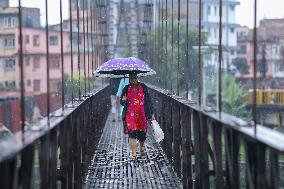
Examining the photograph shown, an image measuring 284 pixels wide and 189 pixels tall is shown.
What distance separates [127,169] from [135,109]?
0.80 m

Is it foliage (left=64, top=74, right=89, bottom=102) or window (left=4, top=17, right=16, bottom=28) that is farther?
window (left=4, top=17, right=16, bottom=28)

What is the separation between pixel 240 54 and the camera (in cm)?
4900

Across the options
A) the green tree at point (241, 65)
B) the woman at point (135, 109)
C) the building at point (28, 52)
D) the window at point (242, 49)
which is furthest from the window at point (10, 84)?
the woman at point (135, 109)

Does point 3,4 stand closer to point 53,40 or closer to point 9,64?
point 53,40

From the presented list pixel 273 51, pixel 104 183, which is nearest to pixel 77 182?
pixel 104 183

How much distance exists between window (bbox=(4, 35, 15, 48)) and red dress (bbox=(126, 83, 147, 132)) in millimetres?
29035

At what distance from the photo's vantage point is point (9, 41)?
34781 mm

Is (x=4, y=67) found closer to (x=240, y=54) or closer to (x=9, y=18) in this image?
(x=9, y=18)

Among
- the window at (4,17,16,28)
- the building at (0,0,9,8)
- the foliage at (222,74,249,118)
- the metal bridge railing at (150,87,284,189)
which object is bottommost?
the foliage at (222,74,249,118)

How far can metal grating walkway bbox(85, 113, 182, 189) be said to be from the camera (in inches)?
210

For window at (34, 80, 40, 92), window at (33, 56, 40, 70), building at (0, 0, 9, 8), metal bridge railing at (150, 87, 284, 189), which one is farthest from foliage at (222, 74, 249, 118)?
metal bridge railing at (150, 87, 284, 189)

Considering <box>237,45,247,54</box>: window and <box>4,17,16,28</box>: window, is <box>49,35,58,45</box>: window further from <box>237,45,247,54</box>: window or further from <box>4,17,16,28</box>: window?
<box>237,45,247,54</box>: window

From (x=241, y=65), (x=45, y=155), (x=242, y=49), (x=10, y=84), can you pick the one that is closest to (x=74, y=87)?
(x=10, y=84)

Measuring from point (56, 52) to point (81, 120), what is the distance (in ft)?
104
